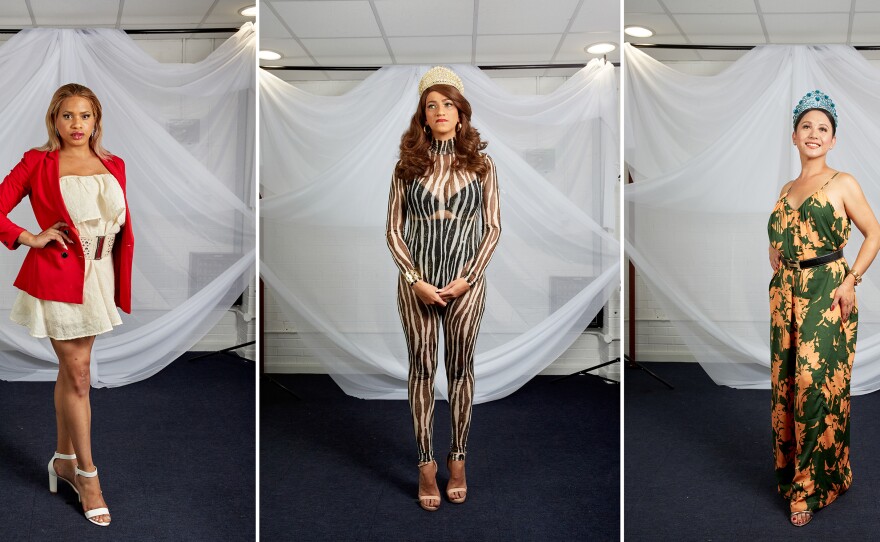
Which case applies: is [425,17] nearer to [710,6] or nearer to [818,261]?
[710,6]

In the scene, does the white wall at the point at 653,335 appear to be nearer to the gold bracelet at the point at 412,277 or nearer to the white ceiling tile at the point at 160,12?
the gold bracelet at the point at 412,277

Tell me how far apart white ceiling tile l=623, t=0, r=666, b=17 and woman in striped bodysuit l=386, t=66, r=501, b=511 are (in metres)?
1.35

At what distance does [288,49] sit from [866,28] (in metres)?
2.63

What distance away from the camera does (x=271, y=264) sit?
3092 millimetres

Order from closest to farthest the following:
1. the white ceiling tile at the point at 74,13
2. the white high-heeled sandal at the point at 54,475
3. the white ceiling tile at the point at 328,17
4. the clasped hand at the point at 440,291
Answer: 1. the clasped hand at the point at 440,291
2. the white high-heeled sandal at the point at 54,475
3. the white ceiling tile at the point at 328,17
4. the white ceiling tile at the point at 74,13

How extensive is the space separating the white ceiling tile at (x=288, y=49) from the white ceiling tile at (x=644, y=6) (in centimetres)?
148

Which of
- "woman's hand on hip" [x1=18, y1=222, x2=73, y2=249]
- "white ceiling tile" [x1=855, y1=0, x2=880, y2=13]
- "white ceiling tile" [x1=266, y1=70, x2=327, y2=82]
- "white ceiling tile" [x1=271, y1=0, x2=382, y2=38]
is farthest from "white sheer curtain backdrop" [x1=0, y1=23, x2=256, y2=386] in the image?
"white ceiling tile" [x1=855, y1=0, x2=880, y2=13]

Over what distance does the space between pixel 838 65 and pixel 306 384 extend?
2923mm

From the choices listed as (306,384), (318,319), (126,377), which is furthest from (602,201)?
(126,377)

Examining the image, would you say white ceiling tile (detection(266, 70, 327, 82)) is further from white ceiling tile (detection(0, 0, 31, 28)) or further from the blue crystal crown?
the blue crystal crown

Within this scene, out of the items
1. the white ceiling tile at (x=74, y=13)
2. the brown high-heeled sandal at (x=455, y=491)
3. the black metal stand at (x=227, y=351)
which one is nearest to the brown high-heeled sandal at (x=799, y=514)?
the brown high-heeled sandal at (x=455, y=491)

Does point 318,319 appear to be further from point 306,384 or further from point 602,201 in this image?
point 602,201

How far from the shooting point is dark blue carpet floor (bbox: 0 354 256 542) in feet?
6.87

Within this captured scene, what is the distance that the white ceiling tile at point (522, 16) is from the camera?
2783mm
